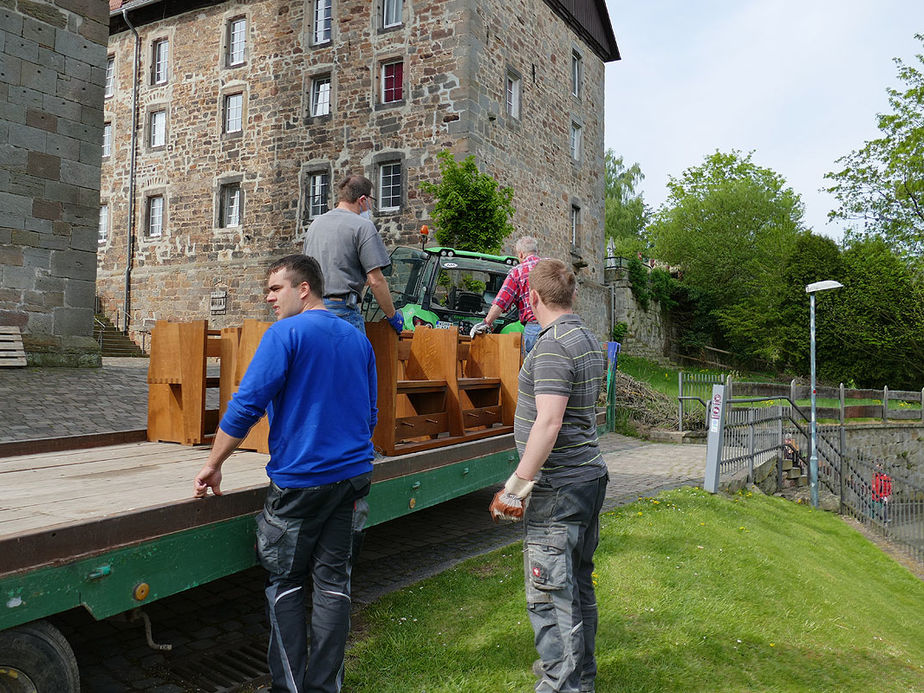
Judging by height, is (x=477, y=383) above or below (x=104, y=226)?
below

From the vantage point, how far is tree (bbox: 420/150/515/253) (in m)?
15.5

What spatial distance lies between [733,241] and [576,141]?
18.4 m

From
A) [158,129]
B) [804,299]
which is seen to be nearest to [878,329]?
[804,299]

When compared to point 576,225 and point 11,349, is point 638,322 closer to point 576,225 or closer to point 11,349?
point 576,225

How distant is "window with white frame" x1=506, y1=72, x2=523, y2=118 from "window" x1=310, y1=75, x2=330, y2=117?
530 cm

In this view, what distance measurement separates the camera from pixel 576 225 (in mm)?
24766

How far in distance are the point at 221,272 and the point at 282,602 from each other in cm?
2084

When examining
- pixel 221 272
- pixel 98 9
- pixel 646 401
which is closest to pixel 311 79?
pixel 221 272

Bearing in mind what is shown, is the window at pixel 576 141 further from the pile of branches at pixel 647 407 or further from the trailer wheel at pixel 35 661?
the trailer wheel at pixel 35 661

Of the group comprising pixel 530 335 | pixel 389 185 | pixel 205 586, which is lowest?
pixel 205 586

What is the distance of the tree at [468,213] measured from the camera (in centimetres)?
1548

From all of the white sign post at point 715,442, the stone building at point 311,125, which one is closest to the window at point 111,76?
the stone building at point 311,125

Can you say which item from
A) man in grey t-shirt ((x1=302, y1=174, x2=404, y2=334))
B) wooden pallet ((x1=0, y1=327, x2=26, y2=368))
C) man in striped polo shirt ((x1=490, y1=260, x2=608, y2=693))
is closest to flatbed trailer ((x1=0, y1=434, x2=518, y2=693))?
man in grey t-shirt ((x1=302, y1=174, x2=404, y2=334))

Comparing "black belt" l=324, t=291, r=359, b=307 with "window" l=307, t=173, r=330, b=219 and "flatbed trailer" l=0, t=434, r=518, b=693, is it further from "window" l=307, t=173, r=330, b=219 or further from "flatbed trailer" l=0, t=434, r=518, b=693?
"window" l=307, t=173, r=330, b=219
